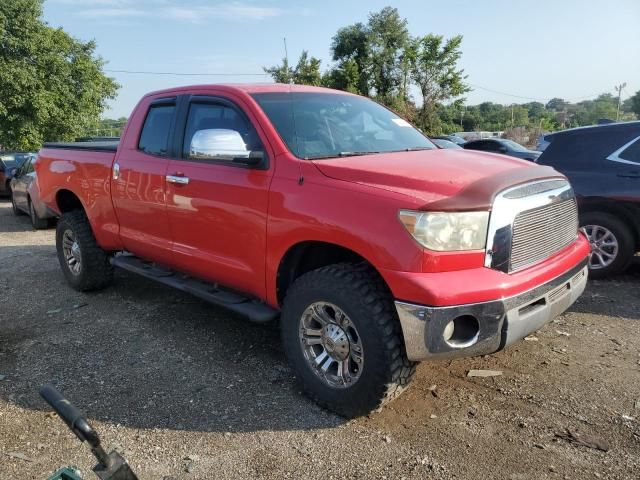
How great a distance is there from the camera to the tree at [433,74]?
4412 cm

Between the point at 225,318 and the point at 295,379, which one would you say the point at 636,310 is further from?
the point at 225,318

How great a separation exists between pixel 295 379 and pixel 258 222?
110 cm

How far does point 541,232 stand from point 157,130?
314 centimetres

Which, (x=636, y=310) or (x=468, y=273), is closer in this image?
(x=468, y=273)

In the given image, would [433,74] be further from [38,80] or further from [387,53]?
[38,80]

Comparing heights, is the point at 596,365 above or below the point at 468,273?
below

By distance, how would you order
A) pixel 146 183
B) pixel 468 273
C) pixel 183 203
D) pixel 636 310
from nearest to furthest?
1. pixel 468 273
2. pixel 183 203
3. pixel 146 183
4. pixel 636 310

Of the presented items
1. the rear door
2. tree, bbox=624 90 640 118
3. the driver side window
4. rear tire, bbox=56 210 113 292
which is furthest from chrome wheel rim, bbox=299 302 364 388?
tree, bbox=624 90 640 118

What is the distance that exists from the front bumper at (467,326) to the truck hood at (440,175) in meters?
0.52

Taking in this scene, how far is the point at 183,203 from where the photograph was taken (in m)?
3.98

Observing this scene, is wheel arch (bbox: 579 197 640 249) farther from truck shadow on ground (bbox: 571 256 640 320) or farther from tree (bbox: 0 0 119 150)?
tree (bbox: 0 0 119 150)

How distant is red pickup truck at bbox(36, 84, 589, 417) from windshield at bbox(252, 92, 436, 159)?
1 cm

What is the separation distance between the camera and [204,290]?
403cm

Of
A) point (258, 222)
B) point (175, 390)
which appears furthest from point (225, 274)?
point (175, 390)
